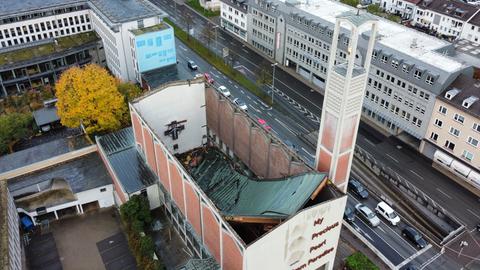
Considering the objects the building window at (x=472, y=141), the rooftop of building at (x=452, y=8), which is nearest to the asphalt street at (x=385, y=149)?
the building window at (x=472, y=141)

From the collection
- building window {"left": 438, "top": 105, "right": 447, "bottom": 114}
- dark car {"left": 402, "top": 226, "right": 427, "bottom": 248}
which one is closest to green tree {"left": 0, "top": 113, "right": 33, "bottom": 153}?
dark car {"left": 402, "top": 226, "right": 427, "bottom": 248}

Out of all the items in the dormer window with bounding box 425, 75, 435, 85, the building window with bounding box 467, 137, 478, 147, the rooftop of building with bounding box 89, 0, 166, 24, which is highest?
the rooftop of building with bounding box 89, 0, 166, 24

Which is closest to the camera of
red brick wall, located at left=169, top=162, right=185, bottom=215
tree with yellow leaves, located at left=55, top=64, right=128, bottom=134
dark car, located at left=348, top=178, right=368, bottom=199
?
red brick wall, located at left=169, top=162, right=185, bottom=215

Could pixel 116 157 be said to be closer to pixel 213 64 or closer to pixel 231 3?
pixel 213 64

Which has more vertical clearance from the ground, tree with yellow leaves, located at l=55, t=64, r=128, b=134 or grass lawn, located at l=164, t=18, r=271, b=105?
tree with yellow leaves, located at l=55, t=64, r=128, b=134

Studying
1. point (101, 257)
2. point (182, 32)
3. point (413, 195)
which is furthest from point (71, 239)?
point (182, 32)

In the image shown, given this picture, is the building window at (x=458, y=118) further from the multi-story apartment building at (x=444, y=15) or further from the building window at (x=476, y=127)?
the multi-story apartment building at (x=444, y=15)

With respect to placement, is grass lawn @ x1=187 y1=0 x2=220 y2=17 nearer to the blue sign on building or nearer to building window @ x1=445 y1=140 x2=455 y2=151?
the blue sign on building

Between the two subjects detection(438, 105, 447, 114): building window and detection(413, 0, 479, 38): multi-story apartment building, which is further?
A: detection(413, 0, 479, 38): multi-story apartment building

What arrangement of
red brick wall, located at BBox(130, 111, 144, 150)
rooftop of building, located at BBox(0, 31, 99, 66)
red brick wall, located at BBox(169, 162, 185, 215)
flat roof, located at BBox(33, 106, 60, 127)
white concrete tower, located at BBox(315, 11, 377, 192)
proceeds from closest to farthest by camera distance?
white concrete tower, located at BBox(315, 11, 377, 192), red brick wall, located at BBox(169, 162, 185, 215), red brick wall, located at BBox(130, 111, 144, 150), flat roof, located at BBox(33, 106, 60, 127), rooftop of building, located at BBox(0, 31, 99, 66)
